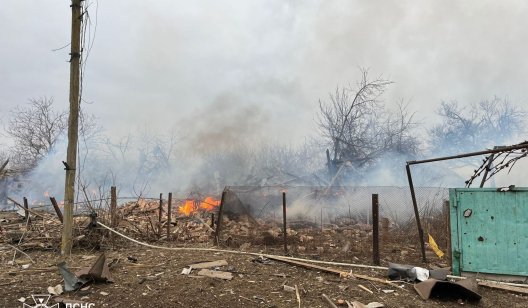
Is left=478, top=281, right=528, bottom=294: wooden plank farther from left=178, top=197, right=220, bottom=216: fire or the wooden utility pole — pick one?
left=178, top=197, right=220, bottom=216: fire

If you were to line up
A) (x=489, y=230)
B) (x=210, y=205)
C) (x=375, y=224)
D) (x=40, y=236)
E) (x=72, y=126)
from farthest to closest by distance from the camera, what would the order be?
(x=210, y=205) < (x=40, y=236) < (x=72, y=126) < (x=375, y=224) < (x=489, y=230)

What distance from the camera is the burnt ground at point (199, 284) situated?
4.73 metres

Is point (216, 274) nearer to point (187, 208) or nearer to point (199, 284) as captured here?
point (199, 284)

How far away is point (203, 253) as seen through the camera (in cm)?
→ 741

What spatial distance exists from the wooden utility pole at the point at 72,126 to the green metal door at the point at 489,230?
24.2ft

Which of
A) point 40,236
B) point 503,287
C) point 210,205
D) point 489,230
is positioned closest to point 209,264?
point 40,236

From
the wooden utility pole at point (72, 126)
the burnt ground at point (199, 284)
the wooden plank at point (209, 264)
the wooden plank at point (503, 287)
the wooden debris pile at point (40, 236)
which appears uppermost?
the wooden utility pole at point (72, 126)

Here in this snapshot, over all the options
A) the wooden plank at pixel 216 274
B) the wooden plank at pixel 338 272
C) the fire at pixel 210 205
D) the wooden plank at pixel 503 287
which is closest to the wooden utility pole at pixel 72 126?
the wooden plank at pixel 216 274

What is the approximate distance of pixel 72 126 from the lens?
23.4ft

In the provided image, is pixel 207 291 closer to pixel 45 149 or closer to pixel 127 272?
pixel 127 272

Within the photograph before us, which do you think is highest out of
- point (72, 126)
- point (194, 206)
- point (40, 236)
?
point (72, 126)

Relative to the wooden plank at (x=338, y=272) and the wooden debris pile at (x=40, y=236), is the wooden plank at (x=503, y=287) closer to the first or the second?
the wooden plank at (x=338, y=272)

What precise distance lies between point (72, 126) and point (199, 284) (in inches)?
169

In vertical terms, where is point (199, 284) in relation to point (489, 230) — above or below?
below
